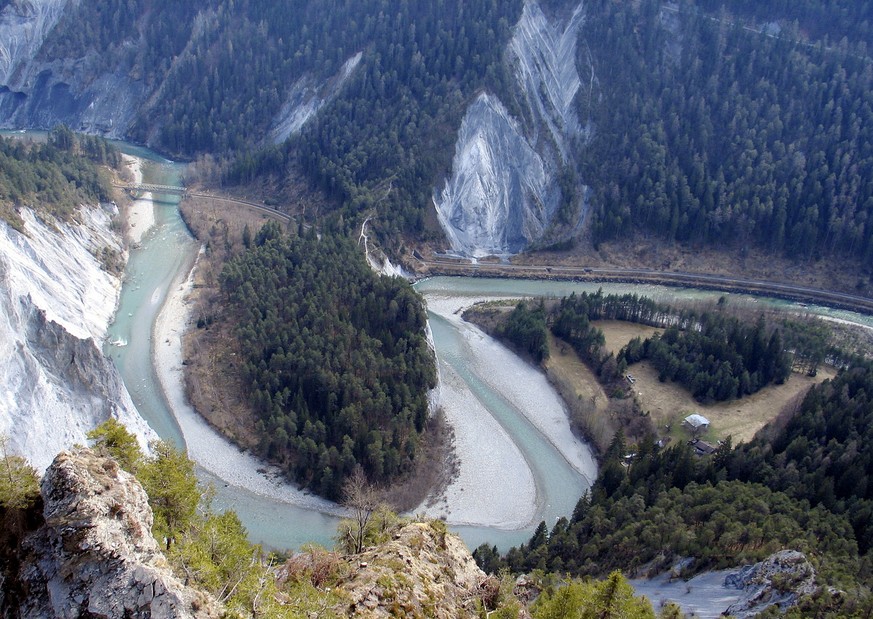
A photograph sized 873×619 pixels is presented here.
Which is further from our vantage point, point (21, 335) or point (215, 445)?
point (215, 445)

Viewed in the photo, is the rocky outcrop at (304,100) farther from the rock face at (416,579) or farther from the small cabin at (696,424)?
the rock face at (416,579)

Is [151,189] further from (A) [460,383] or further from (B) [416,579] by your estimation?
(B) [416,579]

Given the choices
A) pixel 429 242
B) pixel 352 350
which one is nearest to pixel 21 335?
pixel 352 350

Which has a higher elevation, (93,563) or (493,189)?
(493,189)

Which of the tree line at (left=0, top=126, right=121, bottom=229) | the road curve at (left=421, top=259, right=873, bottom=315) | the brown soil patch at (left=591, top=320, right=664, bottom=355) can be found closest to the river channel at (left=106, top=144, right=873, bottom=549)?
the road curve at (left=421, top=259, right=873, bottom=315)

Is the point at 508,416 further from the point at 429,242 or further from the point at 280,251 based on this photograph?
the point at 429,242

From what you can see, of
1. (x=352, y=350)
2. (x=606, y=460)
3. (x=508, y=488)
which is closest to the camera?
(x=508, y=488)

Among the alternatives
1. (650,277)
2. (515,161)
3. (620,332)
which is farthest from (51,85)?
(620,332)
